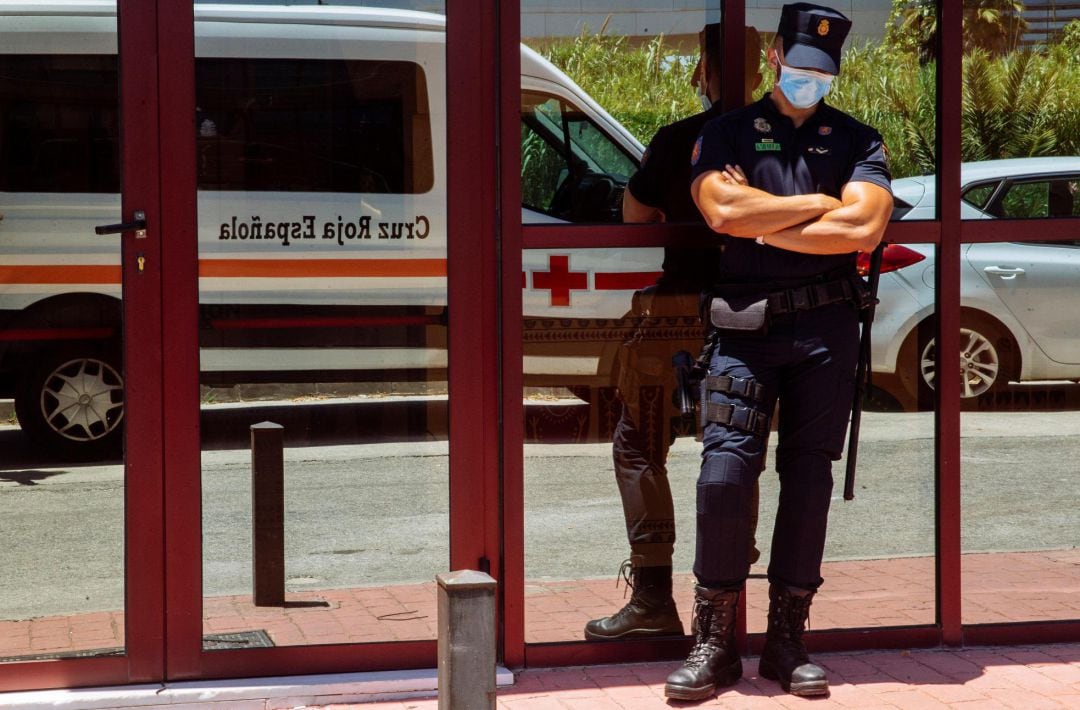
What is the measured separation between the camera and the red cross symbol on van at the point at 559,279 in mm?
4438

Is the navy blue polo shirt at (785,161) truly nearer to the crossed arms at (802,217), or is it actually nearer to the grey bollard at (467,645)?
the crossed arms at (802,217)

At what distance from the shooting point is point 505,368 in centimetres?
438

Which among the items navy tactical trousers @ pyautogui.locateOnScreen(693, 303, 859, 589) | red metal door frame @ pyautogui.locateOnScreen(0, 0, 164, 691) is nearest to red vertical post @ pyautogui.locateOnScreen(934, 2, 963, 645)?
navy tactical trousers @ pyautogui.locateOnScreen(693, 303, 859, 589)

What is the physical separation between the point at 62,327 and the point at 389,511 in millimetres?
1165

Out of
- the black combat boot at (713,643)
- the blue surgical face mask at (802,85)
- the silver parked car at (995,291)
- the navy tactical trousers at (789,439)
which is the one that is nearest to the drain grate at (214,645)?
the black combat boot at (713,643)

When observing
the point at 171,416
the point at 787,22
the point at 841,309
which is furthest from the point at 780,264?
the point at 171,416

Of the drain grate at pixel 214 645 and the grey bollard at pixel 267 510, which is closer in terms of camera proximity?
the drain grate at pixel 214 645

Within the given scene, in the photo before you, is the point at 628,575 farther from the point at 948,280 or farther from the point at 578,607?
the point at 948,280

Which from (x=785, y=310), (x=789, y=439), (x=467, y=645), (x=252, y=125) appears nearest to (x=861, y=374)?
(x=789, y=439)

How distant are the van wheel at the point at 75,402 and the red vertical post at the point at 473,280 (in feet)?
3.44

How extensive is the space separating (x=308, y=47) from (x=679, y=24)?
3.97ft

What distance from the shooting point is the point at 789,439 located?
4.28m

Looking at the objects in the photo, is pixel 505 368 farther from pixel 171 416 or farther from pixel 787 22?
pixel 787 22

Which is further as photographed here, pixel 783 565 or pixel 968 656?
pixel 968 656
